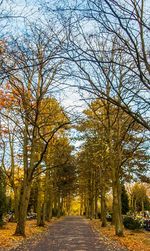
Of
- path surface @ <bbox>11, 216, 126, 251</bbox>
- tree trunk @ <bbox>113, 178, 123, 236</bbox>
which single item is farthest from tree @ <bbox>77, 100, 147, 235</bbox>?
path surface @ <bbox>11, 216, 126, 251</bbox>

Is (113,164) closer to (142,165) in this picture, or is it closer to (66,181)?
(142,165)

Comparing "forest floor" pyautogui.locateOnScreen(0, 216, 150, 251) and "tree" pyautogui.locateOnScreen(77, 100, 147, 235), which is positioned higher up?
"tree" pyautogui.locateOnScreen(77, 100, 147, 235)

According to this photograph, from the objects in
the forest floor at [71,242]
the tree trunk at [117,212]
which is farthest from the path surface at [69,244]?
the tree trunk at [117,212]

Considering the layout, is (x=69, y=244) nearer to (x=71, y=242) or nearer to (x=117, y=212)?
(x=71, y=242)

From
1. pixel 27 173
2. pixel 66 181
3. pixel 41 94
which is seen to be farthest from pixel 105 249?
pixel 66 181

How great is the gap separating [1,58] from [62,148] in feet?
78.3

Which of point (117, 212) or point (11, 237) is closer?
point (11, 237)

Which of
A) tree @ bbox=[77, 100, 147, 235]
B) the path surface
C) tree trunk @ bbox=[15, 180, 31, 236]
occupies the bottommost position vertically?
the path surface

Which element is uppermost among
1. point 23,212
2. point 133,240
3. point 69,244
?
point 23,212

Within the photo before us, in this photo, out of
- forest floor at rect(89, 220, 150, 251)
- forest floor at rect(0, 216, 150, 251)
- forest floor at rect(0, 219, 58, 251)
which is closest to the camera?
forest floor at rect(0, 216, 150, 251)

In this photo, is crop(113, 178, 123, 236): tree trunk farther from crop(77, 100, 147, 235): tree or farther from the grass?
the grass

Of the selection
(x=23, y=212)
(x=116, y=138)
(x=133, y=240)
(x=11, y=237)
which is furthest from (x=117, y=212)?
(x=11, y=237)

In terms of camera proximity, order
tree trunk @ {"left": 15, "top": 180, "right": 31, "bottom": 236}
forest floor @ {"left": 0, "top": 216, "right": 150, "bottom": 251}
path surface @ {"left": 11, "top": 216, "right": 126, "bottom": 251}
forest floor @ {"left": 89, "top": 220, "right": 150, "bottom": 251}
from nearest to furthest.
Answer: path surface @ {"left": 11, "top": 216, "right": 126, "bottom": 251}, forest floor @ {"left": 0, "top": 216, "right": 150, "bottom": 251}, forest floor @ {"left": 89, "top": 220, "right": 150, "bottom": 251}, tree trunk @ {"left": 15, "top": 180, "right": 31, "bottom": 236}

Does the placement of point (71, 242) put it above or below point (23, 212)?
below
